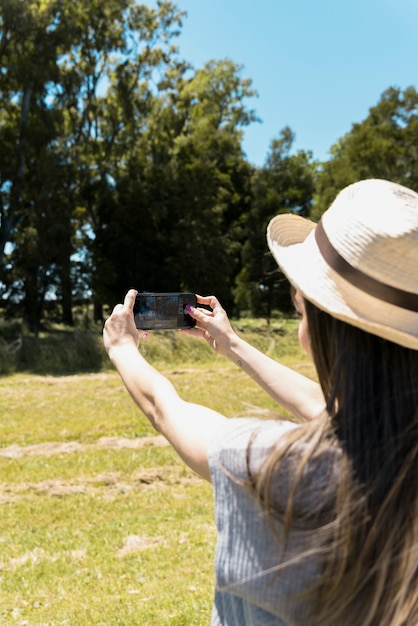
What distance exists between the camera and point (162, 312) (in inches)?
87.0

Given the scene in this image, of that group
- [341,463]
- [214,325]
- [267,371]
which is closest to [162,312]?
[214,325]

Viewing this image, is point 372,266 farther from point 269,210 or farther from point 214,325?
point 269,210

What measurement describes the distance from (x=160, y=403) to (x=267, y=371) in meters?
0.66

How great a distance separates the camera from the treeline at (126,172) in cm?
2022

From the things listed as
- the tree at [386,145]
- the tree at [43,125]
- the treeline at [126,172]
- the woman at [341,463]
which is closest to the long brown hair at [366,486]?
the woman at [341,463]

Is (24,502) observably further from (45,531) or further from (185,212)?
(185,212)

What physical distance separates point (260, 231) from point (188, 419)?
98.7ft

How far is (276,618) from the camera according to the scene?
111cm

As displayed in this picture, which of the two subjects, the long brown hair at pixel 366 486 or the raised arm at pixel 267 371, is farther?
the raised arm at pixel 267 371

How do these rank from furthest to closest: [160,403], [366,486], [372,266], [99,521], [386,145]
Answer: [386,145] → [99,521] → [160,403] → [372,266] → [366,486]

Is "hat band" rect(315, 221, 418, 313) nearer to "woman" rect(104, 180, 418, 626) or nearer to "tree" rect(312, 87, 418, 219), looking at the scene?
"woman" rect(104, 180, 418, 626)

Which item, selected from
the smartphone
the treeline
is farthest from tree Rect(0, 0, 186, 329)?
the smartphone

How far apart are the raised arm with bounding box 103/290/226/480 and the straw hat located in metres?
0.32

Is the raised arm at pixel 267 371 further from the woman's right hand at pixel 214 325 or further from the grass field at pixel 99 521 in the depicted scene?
the grass field at pixel 99 521
